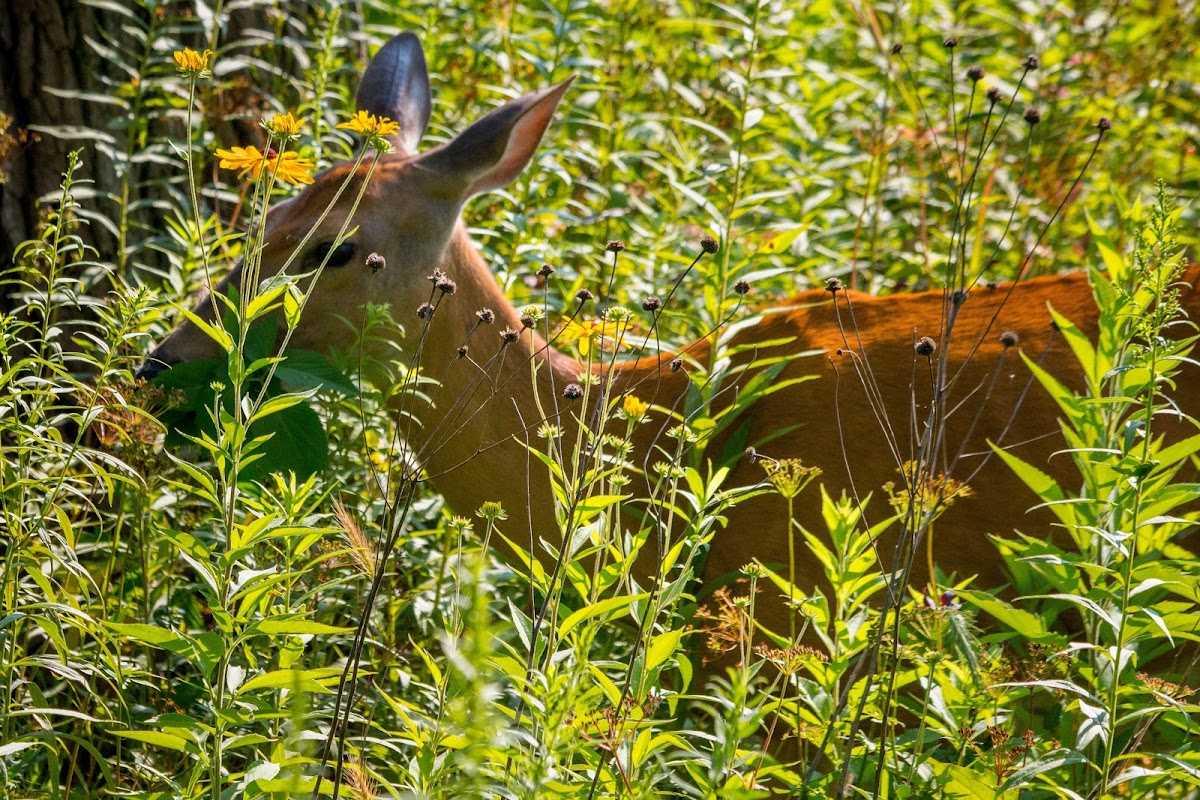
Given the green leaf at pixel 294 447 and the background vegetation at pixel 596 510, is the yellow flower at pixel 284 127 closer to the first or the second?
the background vegetation at pixel 596 510

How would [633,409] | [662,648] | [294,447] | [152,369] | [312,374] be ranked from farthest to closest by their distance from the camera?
1. [152,369]
2. [312,374]
3. [294,447]
4. [633,409]
5. [662,648]

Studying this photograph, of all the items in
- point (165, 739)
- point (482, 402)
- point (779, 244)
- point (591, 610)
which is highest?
point (779, 244)

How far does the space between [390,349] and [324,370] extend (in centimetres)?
61

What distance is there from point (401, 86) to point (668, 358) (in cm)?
169

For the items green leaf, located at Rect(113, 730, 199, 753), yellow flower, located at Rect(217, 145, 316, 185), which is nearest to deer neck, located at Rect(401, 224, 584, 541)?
yellow flower, located at Rect(217, 145, 316, 185)

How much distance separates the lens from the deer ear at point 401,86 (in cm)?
421

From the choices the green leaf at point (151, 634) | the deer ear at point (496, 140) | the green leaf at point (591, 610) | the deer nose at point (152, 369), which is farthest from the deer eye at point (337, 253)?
the green leaf at point (591, 610)

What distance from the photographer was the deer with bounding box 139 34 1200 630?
3.29m

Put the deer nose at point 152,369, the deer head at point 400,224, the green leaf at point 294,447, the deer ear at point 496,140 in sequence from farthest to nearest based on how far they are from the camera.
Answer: the deer ear at point 496,140, the deer head at point 400,224, the deer nose at point 152,369, the green leaf at point 294,447

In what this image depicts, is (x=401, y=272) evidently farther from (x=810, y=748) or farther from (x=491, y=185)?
(x=810, y=748)

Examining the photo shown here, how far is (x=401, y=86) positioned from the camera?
4254 millimetres

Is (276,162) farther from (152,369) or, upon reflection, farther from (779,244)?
(779,244)

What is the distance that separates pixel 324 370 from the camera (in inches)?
114

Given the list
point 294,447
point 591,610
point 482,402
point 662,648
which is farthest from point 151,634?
point 482,402
